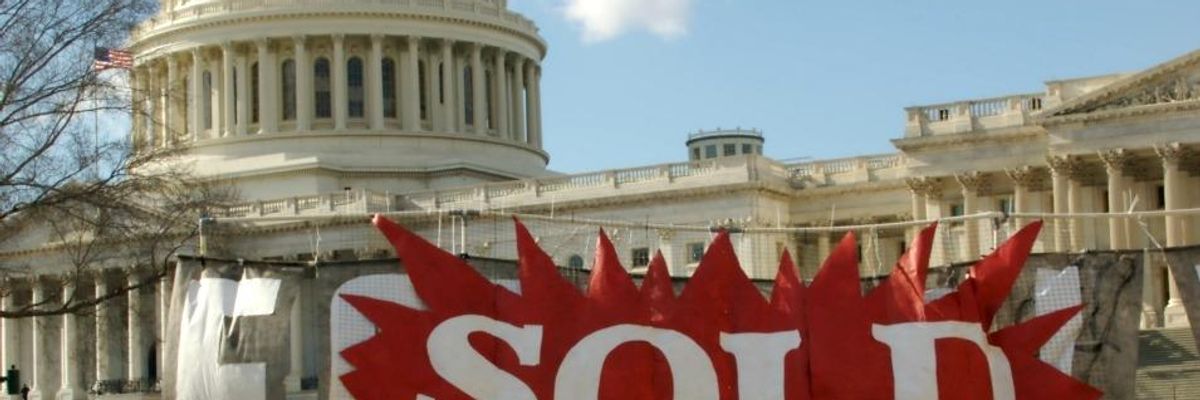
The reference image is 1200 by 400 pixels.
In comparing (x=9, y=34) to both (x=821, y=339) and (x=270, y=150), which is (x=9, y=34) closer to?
(x=821, y=339)

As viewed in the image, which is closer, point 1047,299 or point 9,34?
point 1047,299

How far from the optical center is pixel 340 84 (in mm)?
106125

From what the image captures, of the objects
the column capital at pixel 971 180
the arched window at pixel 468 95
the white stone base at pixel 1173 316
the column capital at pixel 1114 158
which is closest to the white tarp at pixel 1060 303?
the white stone base at pixel 1173 316

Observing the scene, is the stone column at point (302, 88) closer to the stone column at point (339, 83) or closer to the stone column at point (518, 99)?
the stone column at point (339, 83)

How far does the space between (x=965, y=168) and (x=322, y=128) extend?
41.3 metres

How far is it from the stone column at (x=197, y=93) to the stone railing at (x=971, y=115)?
43945 mm

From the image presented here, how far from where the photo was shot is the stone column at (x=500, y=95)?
4363 inches

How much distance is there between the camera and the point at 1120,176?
230 ft

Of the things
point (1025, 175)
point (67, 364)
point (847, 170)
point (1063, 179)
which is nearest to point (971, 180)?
point (1025, 175)

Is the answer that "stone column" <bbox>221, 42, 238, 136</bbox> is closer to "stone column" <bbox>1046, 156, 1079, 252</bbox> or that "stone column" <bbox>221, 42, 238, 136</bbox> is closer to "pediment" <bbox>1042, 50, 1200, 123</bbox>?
"stone column" <bbox>1046, 156, 1079, 252</bbox>

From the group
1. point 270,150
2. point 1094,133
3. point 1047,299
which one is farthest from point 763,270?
point 270,150

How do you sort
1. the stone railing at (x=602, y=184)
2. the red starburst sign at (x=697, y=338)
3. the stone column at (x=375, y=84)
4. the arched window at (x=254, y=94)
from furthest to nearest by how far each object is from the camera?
the arched window at (x=254, y=94) < the stone column at (x=375, y=84) < the stone railing at (x=602, y=184) < the red starburst sign at (x=697, y=338)

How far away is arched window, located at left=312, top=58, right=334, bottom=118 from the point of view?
107 metres

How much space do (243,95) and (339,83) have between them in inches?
199
